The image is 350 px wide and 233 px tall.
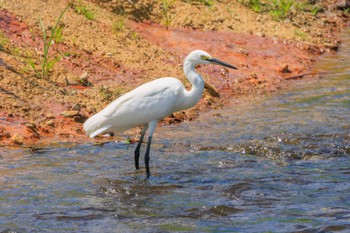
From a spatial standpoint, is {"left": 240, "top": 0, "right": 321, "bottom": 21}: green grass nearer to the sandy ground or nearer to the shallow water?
the sandy ground

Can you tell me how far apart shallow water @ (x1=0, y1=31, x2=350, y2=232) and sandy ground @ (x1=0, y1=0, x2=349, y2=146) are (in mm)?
788

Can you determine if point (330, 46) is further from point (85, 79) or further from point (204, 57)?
point (204, 57)

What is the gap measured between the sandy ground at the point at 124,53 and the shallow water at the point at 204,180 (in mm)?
788

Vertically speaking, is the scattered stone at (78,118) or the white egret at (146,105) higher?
the white egret at (146,105)

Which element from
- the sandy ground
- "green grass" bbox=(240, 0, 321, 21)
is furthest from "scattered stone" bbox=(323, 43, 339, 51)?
"green grass" bbox=(240, 0, 321, 21)

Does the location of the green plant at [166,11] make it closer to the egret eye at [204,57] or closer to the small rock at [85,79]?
the small rock at [85,79]

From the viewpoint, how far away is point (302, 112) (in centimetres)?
1014

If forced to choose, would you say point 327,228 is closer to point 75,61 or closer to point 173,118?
point 173,118

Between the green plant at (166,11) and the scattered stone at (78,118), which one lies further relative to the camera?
the green plant at (166,11)

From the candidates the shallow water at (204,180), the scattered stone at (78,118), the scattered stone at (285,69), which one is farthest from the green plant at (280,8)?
the scattered stone at (78,118)

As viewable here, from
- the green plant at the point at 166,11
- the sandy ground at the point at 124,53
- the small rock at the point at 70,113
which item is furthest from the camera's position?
the green plant at the point at 166,11

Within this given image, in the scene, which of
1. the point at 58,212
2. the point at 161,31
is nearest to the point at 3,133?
the point at 58,212

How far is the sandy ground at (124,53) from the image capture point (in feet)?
30.7

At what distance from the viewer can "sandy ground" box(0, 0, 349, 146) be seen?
9.36m
